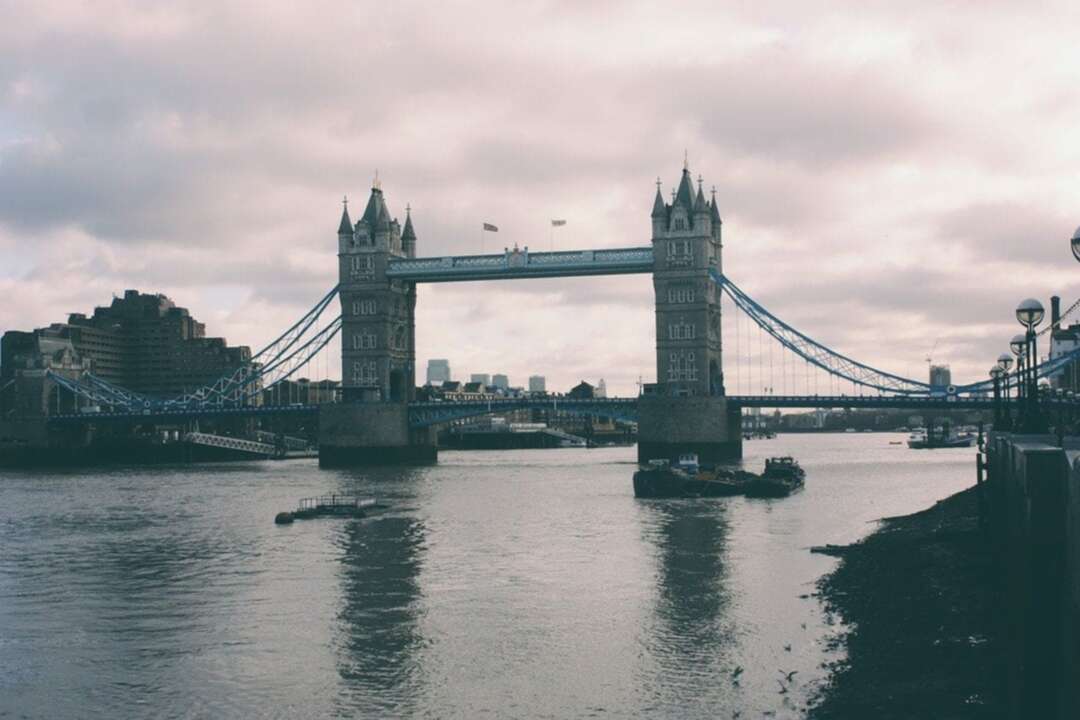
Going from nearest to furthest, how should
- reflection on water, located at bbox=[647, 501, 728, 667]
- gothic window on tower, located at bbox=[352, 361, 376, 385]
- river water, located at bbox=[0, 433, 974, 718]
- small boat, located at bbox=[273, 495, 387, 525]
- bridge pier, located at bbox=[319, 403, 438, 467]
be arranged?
river water, located at bbox=[0, 433, 974, 718] → reflection on water, located at bbox=[647, 501, 728, 667] → small boat, located at bbox=[273, 495, 387, 525] → bridge pier, located at bbox=[319, 403, 438, 467] → gothic window on tower, located at bbox=[352, 361, 376, 385]

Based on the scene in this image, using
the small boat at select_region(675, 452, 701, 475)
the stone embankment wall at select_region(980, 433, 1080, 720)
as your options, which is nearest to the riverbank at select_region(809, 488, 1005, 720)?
the stone embankment wall at select_region(980, 433, 1080, 720)

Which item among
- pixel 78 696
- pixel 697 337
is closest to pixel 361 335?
pixel 697 337

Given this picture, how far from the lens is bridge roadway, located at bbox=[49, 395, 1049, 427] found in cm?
12762

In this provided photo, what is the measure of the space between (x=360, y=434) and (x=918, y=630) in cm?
10971

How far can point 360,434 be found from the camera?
5413 inches

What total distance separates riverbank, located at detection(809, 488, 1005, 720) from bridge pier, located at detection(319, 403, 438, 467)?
306 feet

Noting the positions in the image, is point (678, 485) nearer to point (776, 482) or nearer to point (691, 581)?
point (776, 482)

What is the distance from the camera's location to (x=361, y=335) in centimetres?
14438

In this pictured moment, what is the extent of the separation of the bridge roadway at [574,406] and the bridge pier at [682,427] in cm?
461

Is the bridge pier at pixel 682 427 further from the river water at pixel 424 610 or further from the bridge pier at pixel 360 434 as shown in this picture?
the river water at pixel 424 610

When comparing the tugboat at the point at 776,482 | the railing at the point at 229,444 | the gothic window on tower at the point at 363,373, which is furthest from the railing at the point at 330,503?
the railing at the point at 229,444

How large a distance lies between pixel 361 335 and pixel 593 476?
136ft

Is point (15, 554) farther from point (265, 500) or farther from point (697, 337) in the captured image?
point (697, 337)

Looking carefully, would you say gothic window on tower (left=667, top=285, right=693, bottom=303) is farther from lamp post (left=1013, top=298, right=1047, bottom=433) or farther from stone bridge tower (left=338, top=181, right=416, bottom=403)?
lamp post (left=1013, top=298, right=1047, bottom=433)
